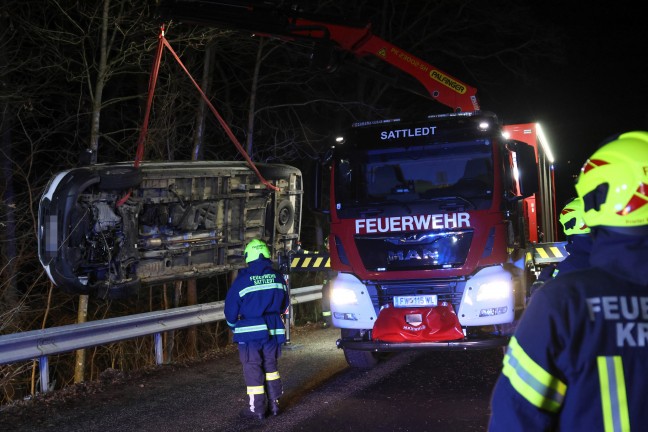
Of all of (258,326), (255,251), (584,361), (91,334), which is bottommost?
(91,334)

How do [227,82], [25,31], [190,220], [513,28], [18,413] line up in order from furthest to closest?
[513,28], [227,82], [25,31], [190,220], [18,413]

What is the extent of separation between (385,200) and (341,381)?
6.84 ft

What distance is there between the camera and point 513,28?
20125 millimetres

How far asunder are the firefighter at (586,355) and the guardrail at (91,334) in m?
5.85

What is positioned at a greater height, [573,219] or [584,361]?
[573,219]

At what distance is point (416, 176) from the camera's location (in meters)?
7.90

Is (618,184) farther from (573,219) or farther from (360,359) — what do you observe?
(360,359)

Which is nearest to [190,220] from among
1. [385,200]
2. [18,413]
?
[385,200]

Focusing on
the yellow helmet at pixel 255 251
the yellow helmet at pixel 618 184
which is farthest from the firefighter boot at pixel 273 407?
the yellow helmet at pixel 618 184

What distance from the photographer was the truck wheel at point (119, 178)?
25.9 feet

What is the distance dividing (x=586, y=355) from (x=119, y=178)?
6.81 m

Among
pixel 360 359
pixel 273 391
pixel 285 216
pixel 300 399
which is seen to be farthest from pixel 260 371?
pixel 285 216

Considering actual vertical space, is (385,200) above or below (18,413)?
above

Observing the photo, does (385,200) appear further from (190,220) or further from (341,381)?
(190,220)
